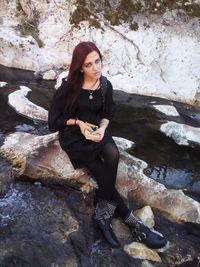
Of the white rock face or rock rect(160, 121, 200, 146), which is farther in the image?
the white rock face

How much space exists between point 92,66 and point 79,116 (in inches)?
30.4

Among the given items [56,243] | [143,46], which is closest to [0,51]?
[143,46]

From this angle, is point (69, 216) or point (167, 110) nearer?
point (69, 216)

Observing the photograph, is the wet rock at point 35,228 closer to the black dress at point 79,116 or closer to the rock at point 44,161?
the rock at point 44,161

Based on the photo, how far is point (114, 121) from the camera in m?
8.88

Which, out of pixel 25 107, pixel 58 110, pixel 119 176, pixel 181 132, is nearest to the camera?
pixel 58 110

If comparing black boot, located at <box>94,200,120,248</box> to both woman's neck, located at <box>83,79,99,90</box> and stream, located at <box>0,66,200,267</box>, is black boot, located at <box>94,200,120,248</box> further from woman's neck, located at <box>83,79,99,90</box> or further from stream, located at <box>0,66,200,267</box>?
woman's neck, located at <box>83,79,99,90</box>

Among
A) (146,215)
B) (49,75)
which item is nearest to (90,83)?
(146,215)

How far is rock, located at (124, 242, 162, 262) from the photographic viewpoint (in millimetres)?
4934

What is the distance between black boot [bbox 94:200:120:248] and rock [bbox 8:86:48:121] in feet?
12.4

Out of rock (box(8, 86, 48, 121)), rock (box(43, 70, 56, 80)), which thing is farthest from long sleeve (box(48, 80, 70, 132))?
rock (box(43, 70, 56, 80))

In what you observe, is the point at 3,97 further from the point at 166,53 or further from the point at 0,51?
the point at 166,53

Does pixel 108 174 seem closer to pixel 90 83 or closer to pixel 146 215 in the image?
pixel 146 215

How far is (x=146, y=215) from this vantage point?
5.55 m
